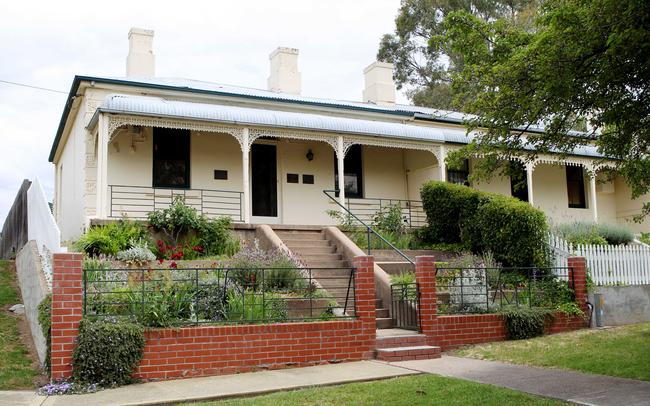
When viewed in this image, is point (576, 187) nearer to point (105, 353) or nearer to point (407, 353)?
point (407, 353)

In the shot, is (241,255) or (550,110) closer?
(550,110)

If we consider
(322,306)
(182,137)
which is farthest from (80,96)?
(322,306)

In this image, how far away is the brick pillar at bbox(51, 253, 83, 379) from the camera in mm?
8102

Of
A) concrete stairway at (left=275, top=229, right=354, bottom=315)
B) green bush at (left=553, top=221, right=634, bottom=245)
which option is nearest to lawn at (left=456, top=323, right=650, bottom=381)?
concrete stairway at (left=275, top=229, right=354, bottom=315)

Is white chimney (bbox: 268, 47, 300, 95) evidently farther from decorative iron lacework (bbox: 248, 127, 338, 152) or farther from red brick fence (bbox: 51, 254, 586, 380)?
red brick fence (bbox: 51, 254, 586, 380)

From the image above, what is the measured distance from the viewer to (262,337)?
30.8 ft

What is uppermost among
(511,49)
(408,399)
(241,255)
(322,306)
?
(511,49)

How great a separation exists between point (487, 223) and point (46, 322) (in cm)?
986

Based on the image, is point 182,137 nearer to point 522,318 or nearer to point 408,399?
point 522,318

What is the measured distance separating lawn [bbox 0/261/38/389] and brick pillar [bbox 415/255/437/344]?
5.95 m

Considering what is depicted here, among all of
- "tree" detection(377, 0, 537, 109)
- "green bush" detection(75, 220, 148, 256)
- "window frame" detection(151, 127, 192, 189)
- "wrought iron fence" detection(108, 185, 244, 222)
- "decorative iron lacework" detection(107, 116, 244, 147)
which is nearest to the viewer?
"green bush" detection(75, 220, 148, 256)

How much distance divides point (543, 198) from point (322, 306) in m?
14.4

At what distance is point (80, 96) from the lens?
57.8ft

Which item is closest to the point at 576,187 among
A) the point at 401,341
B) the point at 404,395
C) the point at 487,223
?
the point at 487,223
